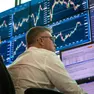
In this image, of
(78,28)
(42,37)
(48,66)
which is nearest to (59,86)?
(48,66)

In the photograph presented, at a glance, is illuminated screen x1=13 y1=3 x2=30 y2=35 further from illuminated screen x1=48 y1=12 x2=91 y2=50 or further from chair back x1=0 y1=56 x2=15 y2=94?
chair back x1=0 y1=56 x2=15 y2=94

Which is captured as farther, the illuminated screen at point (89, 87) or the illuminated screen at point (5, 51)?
the illuminated screen at point (5, 51)

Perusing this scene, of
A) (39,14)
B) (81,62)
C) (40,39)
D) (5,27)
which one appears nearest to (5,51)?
(5,27)

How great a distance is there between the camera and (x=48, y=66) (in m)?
1.72

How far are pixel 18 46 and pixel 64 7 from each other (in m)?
0.71

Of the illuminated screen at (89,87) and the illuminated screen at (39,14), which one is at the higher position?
the illuminated screen at (39,14)

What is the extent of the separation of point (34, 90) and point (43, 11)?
6.59ft

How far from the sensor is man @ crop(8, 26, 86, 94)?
167cm

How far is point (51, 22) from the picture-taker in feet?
10.7

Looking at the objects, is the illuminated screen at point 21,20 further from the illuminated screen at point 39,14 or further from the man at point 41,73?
the man at point 41,73

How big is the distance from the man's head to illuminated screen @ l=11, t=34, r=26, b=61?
1.38m

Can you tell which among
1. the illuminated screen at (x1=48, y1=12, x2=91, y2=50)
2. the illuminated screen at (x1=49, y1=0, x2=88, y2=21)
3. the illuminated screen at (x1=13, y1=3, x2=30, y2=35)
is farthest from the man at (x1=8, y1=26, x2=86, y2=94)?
the illuminated screen at (x1=13, y1=3, x2=30, y2=35)

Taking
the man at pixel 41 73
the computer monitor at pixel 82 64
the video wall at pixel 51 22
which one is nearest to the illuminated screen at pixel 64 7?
the video wall at pixel 51 22

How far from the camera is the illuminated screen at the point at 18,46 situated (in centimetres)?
340
